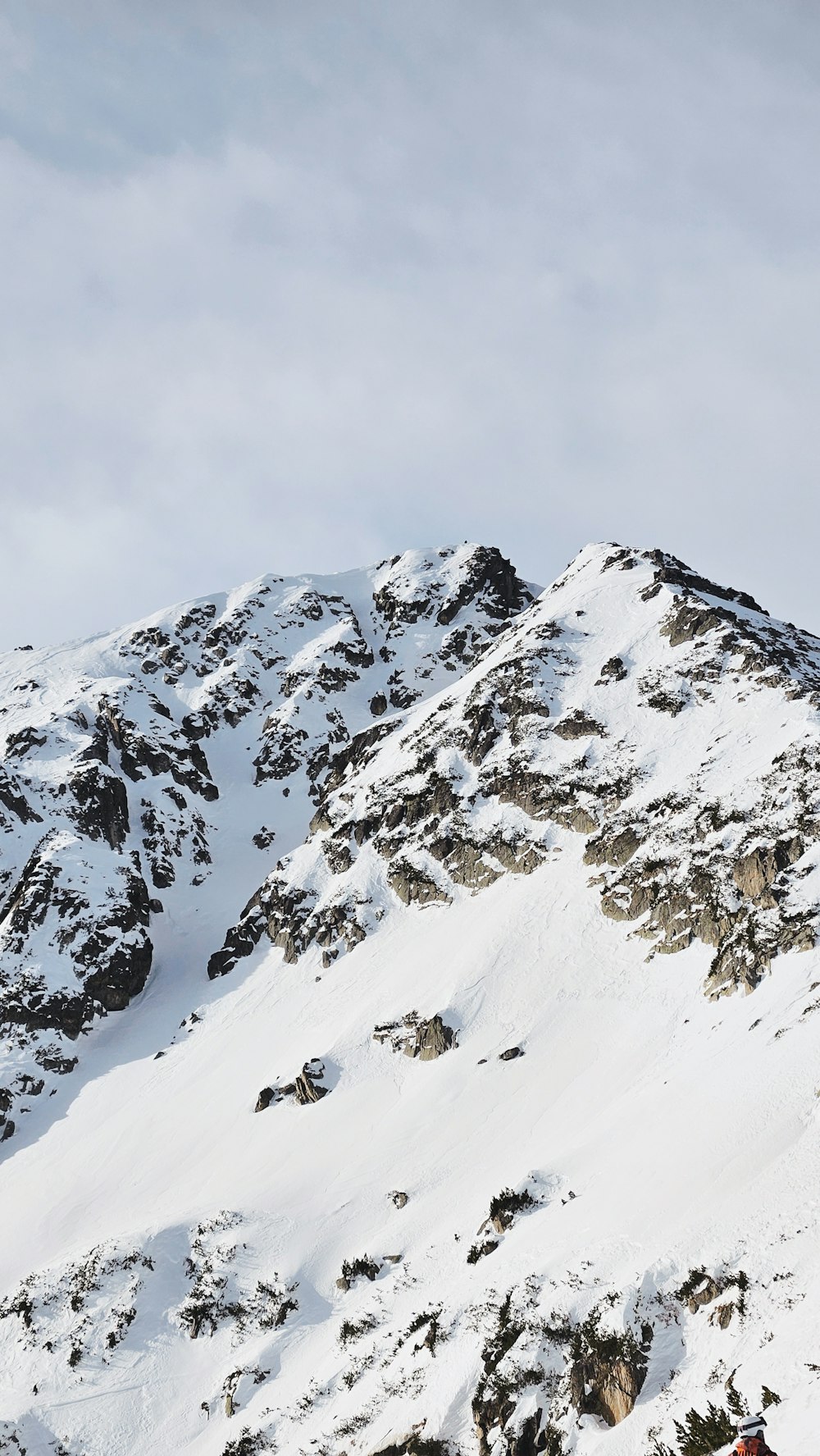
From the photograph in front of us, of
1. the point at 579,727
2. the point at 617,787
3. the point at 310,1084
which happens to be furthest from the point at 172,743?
the point at 310,1084

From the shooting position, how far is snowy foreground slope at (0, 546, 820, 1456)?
2909cm

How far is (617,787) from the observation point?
70.9m

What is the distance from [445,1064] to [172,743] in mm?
73889

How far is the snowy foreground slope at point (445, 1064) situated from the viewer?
95.5 ft

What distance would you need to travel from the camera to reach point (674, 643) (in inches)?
3356

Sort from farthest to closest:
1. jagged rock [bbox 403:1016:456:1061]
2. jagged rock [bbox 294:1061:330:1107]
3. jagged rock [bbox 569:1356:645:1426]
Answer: jagged rock [bbox 294:1061:330:1107], jagged rock [bbox 403:1016:456:1061], jagged rock [bbox 569:1356:645:1426]

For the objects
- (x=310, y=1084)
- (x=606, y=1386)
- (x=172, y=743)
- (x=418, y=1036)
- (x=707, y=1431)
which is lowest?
(x=606, y=1386)

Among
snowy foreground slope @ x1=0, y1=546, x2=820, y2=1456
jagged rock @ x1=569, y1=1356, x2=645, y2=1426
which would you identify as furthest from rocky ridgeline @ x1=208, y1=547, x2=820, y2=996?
jagged rock @ x1=569, y1=1356, x2=645, y2=1426

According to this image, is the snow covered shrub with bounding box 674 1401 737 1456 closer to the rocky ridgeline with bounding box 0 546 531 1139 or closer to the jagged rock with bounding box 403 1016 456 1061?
the jagged rock with bounding box 403 1016 456 1061

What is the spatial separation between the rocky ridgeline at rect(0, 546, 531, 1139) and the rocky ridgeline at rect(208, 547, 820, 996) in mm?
13215

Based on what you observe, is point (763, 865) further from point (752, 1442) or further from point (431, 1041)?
point (752, 1442)

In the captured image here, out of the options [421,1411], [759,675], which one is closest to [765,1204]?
[421,1411]

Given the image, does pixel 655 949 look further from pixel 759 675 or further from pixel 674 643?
pixel 674 643

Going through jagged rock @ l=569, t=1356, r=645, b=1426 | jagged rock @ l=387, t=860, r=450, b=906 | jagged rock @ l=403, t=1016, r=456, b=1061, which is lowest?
jagged rock @ l=569, t=1356, r=645, b=1426
